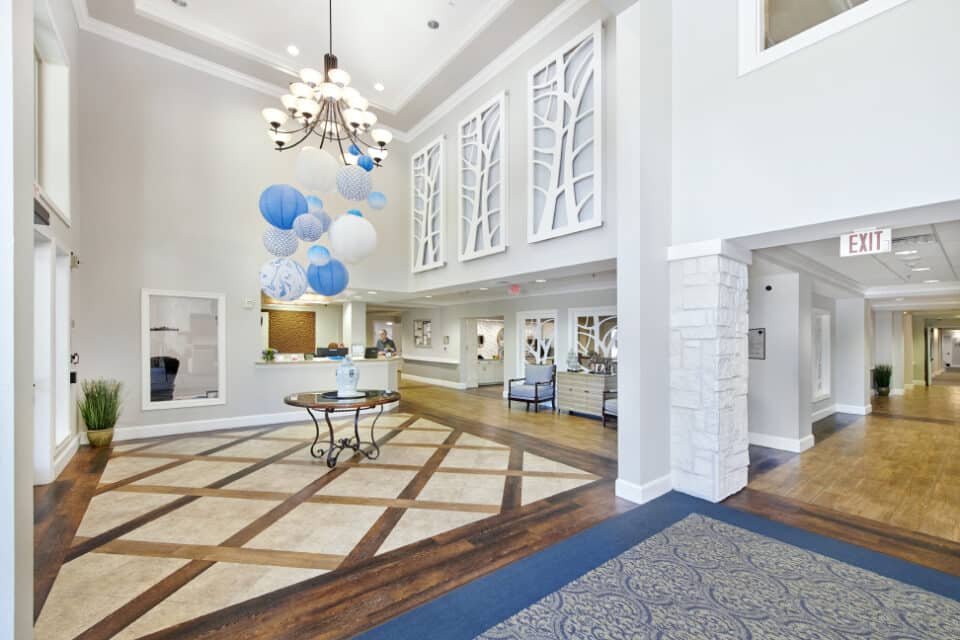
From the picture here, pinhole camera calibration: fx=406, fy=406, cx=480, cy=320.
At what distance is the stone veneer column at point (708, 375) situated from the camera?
11.6 feet

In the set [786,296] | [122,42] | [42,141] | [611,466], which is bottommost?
[611,466]

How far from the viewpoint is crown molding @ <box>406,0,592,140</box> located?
4.91 metres

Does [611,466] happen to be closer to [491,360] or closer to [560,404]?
[560,404]

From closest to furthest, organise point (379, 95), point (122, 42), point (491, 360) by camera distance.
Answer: point (122, 42)
point (379, 95)
point (491, 360)

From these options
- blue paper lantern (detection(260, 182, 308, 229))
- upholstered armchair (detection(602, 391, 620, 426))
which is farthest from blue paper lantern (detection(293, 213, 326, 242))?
upholstered armchair (detection(602, 391, 620, 426))

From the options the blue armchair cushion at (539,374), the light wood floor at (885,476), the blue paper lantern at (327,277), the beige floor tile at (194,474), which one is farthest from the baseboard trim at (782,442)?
the beige floor tile at (194,474)

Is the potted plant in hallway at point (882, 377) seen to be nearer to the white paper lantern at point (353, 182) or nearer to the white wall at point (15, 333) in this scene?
the white paper lantern at point (353, 182)

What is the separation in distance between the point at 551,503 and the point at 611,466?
4.22 feet

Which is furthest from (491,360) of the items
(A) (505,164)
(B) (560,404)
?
(A) (505,164)

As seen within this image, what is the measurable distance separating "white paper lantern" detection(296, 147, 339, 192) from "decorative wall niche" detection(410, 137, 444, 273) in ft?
9.42

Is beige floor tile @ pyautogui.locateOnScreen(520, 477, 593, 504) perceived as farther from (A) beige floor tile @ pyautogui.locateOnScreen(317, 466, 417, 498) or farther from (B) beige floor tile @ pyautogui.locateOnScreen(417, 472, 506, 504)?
(A) beige floor tile @ pyautogui.locateOnScreen(317, 466, 417, 498)

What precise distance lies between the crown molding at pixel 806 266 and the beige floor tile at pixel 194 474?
6.13 meters

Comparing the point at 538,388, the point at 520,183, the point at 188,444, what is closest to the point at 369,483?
the point at 188,444

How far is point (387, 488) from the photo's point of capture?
386cm
